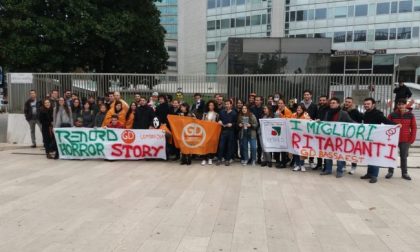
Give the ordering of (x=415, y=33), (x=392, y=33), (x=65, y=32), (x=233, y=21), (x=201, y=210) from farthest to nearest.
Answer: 1. (x=233, y=21)
2. (x=392, y=33)
3. (x=415, y=33)
4. (x=65, y=32)
5. (x=201, y=210)

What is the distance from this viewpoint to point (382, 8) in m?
45.8

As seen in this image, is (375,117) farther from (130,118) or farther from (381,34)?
(381,34)

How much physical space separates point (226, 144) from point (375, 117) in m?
3.71

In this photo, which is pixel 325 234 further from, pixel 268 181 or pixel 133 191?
pixel 133 191

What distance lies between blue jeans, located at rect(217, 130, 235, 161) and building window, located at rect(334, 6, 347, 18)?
44.0 metres

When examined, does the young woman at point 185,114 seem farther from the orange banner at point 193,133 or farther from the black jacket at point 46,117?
the black jacket at point 46,117

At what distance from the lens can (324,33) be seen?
49.5 metres

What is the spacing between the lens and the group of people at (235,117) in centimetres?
884

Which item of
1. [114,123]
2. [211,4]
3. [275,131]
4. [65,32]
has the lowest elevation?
[275,131]

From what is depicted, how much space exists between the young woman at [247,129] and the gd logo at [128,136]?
2911mm

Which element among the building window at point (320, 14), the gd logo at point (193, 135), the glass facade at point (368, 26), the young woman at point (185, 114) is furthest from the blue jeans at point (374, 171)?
the building window at point (320, 14)

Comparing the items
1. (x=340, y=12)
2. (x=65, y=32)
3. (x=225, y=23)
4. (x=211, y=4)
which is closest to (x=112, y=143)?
(x=65, y=32)

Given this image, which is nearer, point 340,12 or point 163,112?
point 163,112

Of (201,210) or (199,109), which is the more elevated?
(199,109)
